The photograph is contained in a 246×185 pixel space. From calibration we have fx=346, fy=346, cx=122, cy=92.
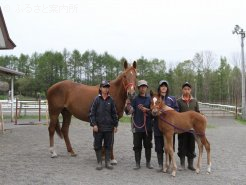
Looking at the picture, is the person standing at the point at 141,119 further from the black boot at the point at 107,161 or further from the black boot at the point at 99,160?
the black boot at the point at 99,160

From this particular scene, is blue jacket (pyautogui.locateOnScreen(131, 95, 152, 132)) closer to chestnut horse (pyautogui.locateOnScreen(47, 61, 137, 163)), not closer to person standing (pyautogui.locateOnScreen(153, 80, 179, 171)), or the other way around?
person standing (pyautogui.locateOnScreen(153, 80, 179, 171))

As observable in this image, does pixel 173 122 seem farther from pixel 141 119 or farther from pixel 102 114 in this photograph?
pixel 102 114

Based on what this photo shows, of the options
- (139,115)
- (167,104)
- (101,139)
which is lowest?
(101,139)

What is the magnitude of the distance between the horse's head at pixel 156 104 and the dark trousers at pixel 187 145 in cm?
96

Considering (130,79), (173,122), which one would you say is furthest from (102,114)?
(173,122)

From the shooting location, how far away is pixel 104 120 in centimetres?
710

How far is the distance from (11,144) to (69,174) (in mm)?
4910

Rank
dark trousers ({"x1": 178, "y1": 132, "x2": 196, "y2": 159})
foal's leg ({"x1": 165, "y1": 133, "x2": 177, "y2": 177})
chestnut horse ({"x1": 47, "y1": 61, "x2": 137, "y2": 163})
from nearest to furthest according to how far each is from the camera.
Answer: foal's leg ({"x1": 165, "y1": 133, "x2": 177, "y2": 177})
dark trousers ({"x1": 178, "y1": 132, "x2": 196, "y2": 159})
chestnut horse ({"x1": 47, "y1": 61, "x2": 137, "y2": 163})

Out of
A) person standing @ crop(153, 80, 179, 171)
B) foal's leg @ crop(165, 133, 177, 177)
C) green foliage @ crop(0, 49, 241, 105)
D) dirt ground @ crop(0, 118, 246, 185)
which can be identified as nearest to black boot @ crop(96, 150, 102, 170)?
dirt ground @ crop(0, 118, 246, 185)

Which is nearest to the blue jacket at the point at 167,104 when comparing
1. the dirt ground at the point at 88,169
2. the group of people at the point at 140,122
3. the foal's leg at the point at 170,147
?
the group of people at the point at 140,122

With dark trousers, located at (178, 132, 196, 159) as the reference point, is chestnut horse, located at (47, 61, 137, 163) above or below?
above

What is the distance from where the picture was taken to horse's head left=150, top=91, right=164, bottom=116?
6.34m

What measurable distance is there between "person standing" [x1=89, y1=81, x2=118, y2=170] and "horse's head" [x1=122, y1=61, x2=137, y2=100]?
1.36 ft

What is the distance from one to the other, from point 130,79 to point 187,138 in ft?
5.52
